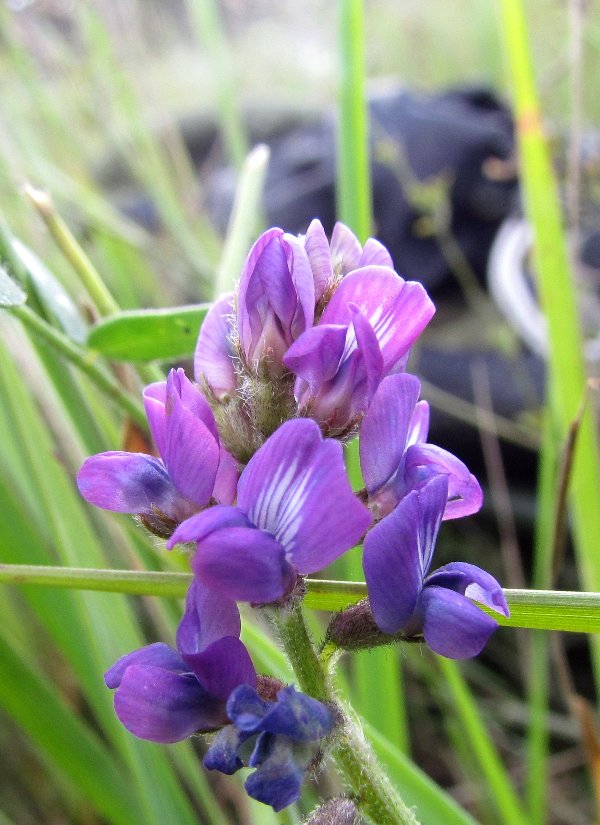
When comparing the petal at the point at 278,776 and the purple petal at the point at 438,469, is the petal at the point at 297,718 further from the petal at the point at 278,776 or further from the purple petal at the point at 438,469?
the purple petal at the point at 438,469

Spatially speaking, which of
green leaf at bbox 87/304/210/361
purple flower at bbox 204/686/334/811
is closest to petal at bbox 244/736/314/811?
purple flower at bbox 204/686/334/811

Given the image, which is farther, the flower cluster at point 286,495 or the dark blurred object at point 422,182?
the dark blurred object at point 422,182

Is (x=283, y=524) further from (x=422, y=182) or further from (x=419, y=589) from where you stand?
(x=422, y=182)

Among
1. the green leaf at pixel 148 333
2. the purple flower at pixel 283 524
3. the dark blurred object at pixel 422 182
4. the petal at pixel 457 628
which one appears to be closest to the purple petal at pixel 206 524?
the purple flower at pixel 283 524

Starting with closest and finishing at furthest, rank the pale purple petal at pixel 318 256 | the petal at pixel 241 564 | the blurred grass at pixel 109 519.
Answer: the petal at pixel 241 564, the pale purple petal at pixel 318 256, the blurred grass at pixel 109 519

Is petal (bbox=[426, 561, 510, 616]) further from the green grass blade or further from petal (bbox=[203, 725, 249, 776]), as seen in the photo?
the green grass blade

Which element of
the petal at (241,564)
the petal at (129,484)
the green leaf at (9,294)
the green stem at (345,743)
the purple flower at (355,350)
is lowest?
the green stem at (345,743)
